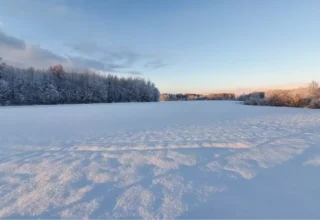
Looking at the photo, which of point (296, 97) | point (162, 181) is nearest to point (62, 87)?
point (296, 97)

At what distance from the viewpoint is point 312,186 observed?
2451 mm

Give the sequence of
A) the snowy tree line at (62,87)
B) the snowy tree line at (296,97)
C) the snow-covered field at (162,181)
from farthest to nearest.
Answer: the snowy tree line at (62,87) → the snowy tree line at (296,97) → the snow-covered field at (162,181)

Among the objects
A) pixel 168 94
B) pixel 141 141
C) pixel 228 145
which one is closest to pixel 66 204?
pixel 141 141

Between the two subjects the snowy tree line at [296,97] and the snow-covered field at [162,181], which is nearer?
the snow-covered field at [162,181]

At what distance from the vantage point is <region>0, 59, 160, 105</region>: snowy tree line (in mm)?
28670

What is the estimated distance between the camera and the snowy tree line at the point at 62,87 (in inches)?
1129

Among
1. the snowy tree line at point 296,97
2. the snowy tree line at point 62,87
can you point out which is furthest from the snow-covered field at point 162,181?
the snowy tree line at point 62,87

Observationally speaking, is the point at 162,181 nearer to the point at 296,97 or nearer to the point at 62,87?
the point at 296,97

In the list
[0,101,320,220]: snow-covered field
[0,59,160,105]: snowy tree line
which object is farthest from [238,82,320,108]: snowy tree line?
[0,59,160,105]: snowy tree line

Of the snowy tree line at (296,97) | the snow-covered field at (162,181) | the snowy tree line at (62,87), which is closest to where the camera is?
the snow-covered field at (162,181)

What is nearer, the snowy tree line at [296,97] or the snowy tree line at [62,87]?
the snowy tree line at [296,97]

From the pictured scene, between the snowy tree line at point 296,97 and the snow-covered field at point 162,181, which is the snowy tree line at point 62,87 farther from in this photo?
the snow-covered field at point 162,181

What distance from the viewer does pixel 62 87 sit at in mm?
34938

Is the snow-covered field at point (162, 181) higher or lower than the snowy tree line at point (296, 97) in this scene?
lower
